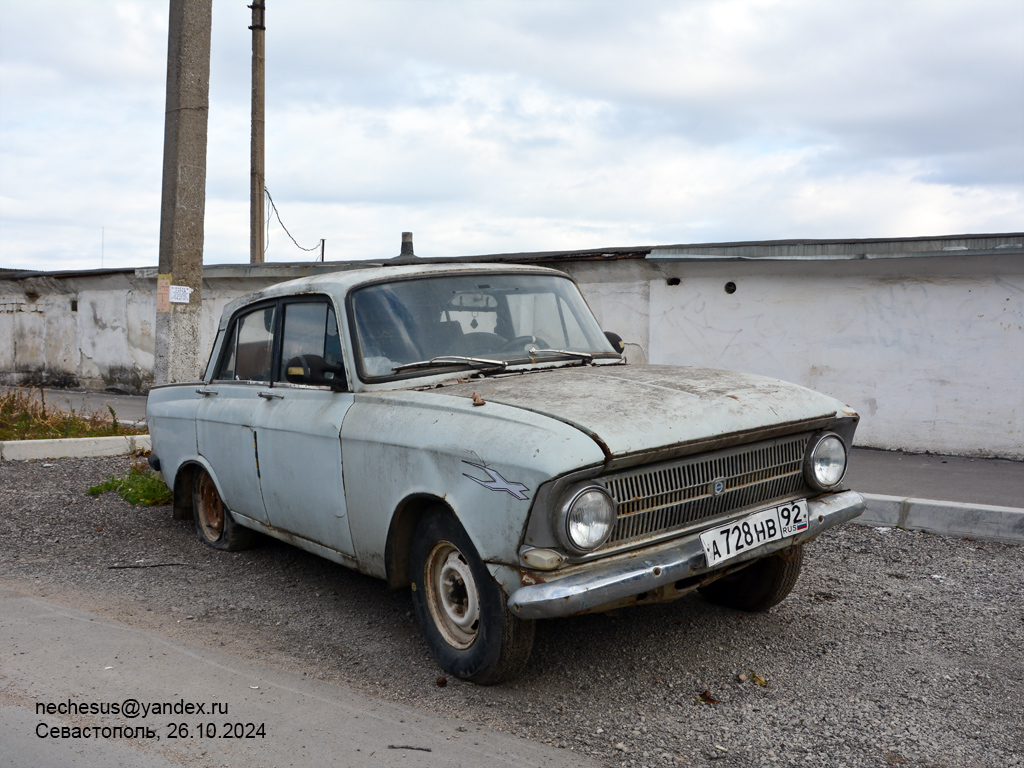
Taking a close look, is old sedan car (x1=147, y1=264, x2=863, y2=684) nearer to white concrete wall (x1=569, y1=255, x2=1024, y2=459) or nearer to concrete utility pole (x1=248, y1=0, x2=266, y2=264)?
white concrete wall (x1=569, y1=255, x2=1024, y2=459)

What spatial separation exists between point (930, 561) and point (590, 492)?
10.5ft

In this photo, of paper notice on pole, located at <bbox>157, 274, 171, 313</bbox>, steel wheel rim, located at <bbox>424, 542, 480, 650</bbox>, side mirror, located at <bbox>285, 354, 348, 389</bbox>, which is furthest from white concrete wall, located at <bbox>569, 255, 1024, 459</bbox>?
steel wheel rim, located at <bbox>424, 542, 480, 650</bbox>

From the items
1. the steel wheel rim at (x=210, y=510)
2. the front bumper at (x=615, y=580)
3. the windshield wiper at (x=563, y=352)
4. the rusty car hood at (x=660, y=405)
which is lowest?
the steel wheel rim at (x=210, y=510)

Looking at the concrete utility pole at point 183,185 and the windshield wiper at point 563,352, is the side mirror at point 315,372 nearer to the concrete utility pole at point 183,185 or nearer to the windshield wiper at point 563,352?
the windshield wiper at point 563,352

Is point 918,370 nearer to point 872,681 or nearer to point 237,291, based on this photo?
point 872,681

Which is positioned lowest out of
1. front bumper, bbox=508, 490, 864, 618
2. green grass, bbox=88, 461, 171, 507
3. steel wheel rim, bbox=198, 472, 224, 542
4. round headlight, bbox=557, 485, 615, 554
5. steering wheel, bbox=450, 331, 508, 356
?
green grass, bbox=88, 461, 171, 507

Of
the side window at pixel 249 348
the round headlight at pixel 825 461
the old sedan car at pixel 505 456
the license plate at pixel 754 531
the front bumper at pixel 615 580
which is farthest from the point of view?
the side window at pixel 249 348

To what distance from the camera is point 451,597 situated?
11.5 feet

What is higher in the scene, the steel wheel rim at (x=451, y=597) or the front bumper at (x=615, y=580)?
the front bumper at (x=615, y=580)

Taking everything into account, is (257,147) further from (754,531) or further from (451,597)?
(754,531)

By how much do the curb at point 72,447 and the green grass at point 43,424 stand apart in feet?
1.50

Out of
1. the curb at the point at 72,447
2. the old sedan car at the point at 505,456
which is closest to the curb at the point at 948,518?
the old sedan car at the point at 505,456

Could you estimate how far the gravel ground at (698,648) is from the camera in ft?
9.61

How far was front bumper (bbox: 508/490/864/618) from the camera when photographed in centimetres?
289
